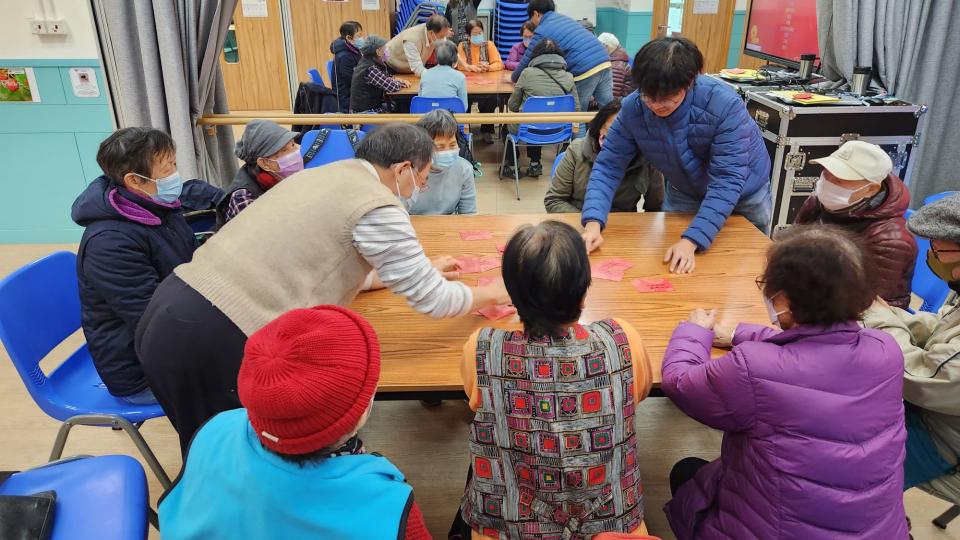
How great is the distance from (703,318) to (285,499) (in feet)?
4.16

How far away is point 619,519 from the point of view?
4.67 feet

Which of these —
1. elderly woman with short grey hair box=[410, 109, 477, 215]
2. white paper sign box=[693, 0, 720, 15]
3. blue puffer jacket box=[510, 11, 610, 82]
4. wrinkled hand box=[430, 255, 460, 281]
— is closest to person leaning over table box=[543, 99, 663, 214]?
elderly woman with short grey hair box=[410, 109, 477, 215]

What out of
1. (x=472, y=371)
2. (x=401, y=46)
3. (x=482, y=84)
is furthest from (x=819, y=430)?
(x=401, y=46)

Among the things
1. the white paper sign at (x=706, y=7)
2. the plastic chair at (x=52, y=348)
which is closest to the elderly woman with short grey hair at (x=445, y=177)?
the plastic chair at (x=52, y=348)

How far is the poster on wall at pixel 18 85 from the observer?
399cm

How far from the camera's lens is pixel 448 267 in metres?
2.23

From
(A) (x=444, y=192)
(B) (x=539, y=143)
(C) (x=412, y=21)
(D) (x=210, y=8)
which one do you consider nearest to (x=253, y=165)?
(A) (x=444, y=192)

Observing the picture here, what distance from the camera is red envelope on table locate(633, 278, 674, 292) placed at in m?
2.12

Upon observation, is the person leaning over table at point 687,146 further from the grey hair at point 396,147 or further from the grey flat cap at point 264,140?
the grey flat cap at point 264,140

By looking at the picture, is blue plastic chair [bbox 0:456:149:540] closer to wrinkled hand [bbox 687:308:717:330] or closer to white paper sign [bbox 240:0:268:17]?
wrinkled hand [bbox 687:308:717:330]

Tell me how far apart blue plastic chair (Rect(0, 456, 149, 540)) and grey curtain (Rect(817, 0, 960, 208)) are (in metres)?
4.64

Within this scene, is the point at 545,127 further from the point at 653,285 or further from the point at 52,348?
the point at 52,348

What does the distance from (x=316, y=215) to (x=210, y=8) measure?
2.69 meters

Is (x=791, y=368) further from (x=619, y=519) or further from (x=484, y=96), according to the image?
(x=484, y=96)
